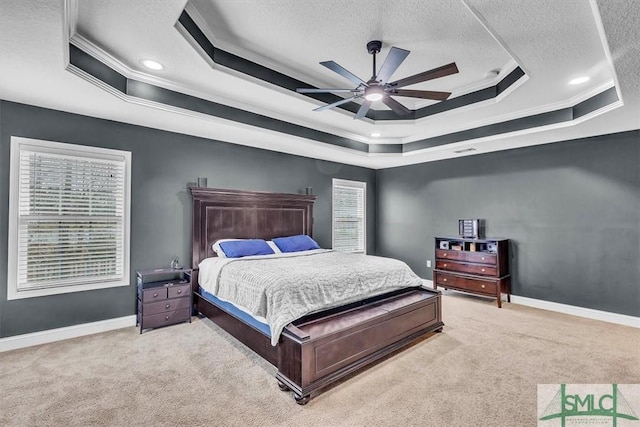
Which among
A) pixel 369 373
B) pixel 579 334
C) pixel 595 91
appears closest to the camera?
pixel 369 373

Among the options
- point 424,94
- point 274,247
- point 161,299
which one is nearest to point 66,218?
point 161,299

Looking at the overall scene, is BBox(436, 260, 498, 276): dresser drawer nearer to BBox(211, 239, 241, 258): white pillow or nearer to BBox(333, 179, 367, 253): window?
BBox(333, 179, 367, 253): window

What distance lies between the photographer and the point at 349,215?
651cm

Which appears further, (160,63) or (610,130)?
(610,130)

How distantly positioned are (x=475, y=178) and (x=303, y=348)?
4553 millimetres

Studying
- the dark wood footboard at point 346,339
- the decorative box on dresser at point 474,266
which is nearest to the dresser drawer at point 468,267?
the decorative box on dresser at point 474,266

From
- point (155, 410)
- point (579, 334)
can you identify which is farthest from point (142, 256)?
point (579, 334)

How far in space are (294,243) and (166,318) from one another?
199cm

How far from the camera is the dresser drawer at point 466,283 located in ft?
15.4

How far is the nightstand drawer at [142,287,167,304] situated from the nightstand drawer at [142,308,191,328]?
0.62ft

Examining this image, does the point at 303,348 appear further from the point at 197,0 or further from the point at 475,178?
the point at 475,178

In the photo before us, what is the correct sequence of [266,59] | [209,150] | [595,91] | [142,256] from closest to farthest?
1. [266,59]
2. [595,91]
3. [142,256]
4. [209,150]

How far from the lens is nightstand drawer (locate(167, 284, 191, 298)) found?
3.66m

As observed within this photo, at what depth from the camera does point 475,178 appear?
17.7 feet
